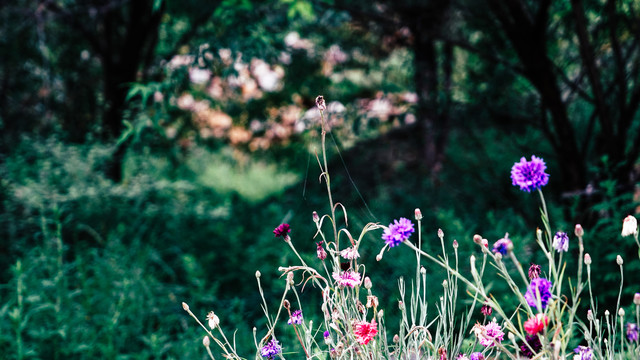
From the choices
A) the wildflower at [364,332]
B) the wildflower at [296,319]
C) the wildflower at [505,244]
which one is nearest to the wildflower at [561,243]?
the wildflower at [505,244]

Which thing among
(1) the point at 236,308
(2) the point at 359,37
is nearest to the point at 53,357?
(1) the point at 236,308

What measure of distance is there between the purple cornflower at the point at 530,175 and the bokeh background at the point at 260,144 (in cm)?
89

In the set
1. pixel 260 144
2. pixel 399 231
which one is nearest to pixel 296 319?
pixel 399 231

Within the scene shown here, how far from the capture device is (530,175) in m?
1.20

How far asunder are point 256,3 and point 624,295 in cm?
293

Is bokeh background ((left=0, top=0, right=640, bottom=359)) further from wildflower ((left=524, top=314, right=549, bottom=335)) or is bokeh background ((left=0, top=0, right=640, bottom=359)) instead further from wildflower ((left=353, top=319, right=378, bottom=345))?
wildflower ((left=524, top=314, right=549, bottom=335))

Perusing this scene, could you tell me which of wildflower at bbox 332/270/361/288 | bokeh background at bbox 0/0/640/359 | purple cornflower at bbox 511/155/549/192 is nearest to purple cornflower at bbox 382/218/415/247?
wildflower at bbox 332/270/361/288

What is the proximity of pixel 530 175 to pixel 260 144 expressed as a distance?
4.62 metres

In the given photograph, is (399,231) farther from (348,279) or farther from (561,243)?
(561,243)

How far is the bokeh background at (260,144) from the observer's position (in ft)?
9.89

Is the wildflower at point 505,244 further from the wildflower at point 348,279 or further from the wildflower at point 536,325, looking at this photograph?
the wildflower at point 348,279

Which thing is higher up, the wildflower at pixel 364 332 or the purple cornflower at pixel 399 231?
the purple cornflower at pixel 399 231

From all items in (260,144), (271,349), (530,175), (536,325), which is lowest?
(271,349)

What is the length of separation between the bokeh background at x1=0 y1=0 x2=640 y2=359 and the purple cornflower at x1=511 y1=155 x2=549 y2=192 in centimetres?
89
